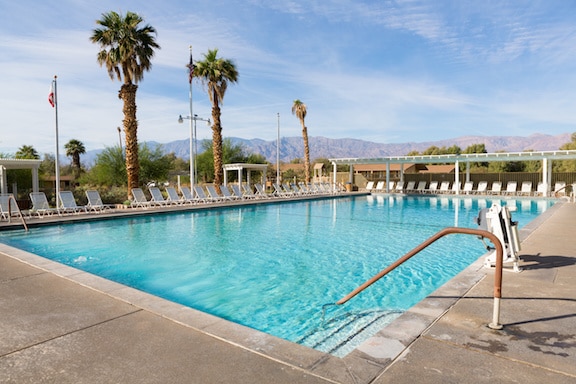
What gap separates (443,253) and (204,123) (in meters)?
15.1

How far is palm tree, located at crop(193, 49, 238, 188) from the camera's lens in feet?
64.4

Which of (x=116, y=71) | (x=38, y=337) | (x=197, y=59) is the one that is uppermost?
(x=197, y=59)

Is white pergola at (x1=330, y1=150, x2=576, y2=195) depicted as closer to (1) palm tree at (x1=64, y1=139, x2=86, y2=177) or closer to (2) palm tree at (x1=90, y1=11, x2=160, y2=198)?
(2) palm tree at (x1=90, y1=11, x2=160, y2=198)

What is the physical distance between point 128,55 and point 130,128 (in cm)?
287

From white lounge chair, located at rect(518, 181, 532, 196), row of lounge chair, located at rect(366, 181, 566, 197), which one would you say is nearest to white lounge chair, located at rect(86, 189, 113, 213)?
row of lounge chair, located at rect(366, 181, 566, 197)

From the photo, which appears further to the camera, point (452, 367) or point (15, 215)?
point (15, 215)

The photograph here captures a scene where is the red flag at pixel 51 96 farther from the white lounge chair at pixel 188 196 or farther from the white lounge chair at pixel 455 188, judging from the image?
the white lounge chair at pixel 455 188

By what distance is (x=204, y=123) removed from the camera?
19750 millimetres

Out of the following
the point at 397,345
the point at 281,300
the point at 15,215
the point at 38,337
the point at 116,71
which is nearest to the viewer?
the point at 397,345

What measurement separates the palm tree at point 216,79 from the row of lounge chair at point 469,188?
517 inches

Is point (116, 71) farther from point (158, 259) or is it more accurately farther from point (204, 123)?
point (158, 259)

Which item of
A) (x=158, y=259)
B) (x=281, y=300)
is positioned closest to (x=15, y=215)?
(x=158, y=259)

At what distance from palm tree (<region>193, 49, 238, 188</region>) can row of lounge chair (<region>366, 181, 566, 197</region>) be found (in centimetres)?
1314

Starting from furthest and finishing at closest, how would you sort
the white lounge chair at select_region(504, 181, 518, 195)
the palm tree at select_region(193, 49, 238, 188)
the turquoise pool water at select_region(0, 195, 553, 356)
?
the white lounge chair at select_region(504, 181, 518, 195) < the palm tree at select_region(193, 49, 238, 188) < the turquoise pool water at select_region(0, 195, 553, 356)
